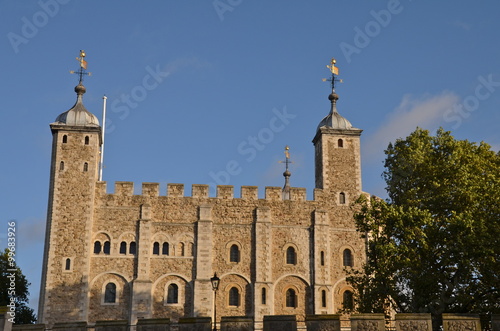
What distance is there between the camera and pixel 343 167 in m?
47.4

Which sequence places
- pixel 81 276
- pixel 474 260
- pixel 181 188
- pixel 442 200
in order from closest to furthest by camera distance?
pixel 474 260
pixel 442 200
pixel 81 276
pixel 181 188

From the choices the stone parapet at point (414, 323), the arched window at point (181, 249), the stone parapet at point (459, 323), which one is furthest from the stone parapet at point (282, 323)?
the arched window at point (181, 249)

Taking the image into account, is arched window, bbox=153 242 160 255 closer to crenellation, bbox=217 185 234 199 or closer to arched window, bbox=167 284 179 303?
arched window, bbox=167 284 179 303

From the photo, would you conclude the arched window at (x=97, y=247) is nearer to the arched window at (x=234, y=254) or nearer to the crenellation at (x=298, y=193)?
the arched window at (x=234, y=254)

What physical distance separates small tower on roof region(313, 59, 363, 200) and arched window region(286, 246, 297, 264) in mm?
4169

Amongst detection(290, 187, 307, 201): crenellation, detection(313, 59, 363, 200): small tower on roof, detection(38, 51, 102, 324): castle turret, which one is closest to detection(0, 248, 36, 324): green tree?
detection(38, 51, 102, 324): castle turret

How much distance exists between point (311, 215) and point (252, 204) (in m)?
3.64

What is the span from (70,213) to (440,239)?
22.1 m

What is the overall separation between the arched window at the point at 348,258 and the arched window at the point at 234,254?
647 centimetres

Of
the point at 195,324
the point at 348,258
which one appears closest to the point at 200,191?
the point at 348,258

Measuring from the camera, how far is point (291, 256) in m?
45.4

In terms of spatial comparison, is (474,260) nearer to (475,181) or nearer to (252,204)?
(475,181)

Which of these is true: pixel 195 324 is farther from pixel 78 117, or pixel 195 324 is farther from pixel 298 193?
pixel 78 117

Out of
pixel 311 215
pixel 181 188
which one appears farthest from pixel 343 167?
pixel 181 188
